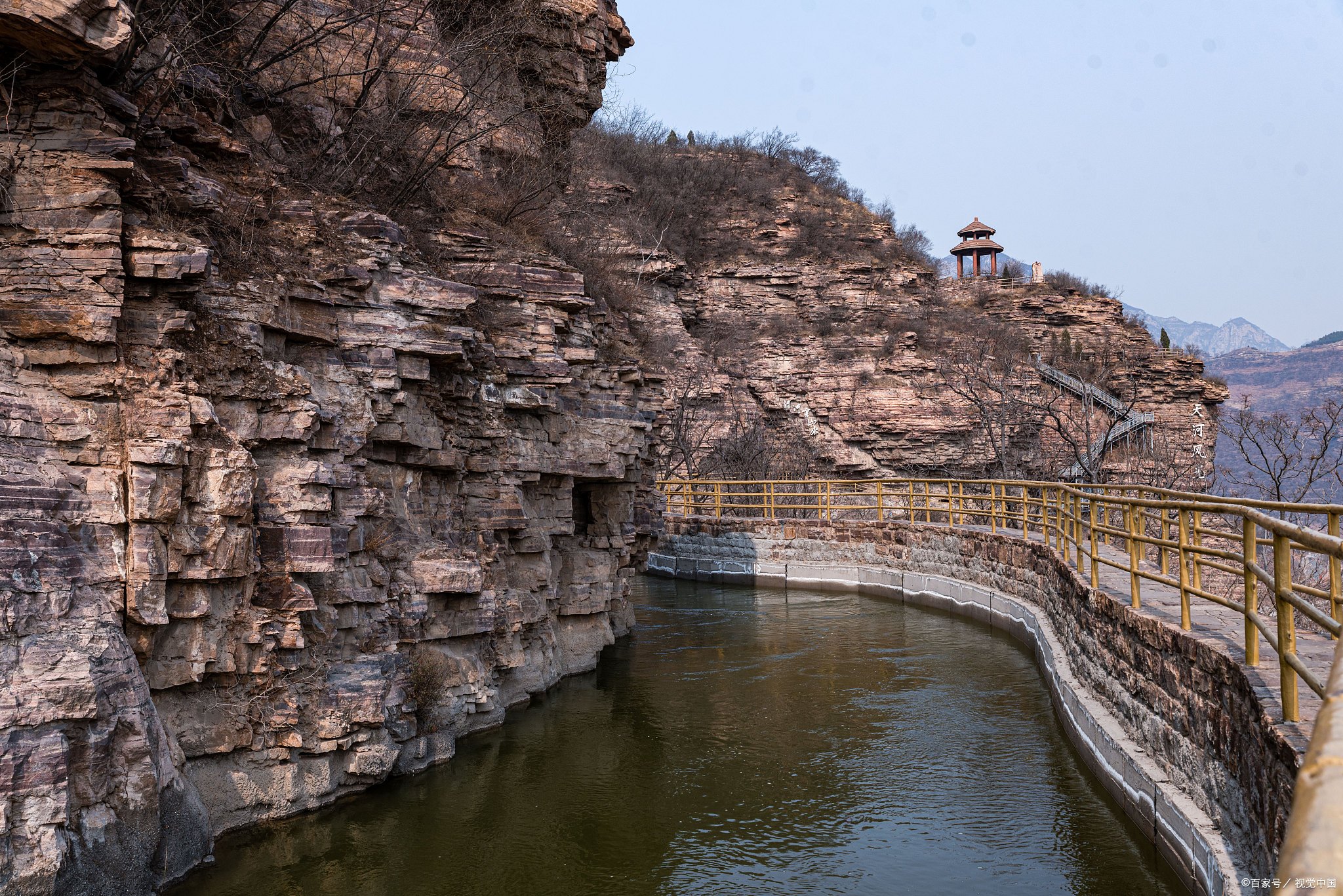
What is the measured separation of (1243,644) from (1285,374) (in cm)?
15459

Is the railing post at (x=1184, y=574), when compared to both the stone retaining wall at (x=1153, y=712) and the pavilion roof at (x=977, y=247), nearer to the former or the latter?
the stone retaining wall at (x=1153, y=712)

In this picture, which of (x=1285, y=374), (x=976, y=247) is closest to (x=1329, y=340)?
(x=1285, y=374)

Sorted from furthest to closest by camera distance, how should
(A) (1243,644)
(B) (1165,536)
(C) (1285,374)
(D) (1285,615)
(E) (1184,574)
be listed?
(C) (1285,374) → (B) (1165,536) → (E) (1184,574) → (A) (1243,644) → (D) (1285,615)

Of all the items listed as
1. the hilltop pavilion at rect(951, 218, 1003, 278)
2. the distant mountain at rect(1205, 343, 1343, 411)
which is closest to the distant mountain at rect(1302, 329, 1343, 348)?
the distant mountain at rect(1205, 343, 1343, 411)

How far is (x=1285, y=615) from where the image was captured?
623 cm

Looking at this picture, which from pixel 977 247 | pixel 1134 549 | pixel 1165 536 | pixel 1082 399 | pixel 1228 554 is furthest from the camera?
pixel 977 247

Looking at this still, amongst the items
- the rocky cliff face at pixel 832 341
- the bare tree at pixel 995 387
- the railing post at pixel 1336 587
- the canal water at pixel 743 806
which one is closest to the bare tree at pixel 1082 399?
the rocky cliff face at pixel 832 341

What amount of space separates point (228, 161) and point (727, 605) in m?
16.5

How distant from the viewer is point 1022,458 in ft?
151

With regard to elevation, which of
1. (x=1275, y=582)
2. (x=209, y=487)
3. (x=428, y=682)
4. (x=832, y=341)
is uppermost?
(x=832, y=341)

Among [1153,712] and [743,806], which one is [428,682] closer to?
[743,806]

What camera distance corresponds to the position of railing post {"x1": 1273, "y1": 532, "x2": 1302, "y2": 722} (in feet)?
19.6

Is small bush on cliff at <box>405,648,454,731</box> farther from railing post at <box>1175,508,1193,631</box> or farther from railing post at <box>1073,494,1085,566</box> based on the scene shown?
railing post at <box>1073,494,1085,566</box>

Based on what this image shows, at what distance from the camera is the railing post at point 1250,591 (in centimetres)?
694
